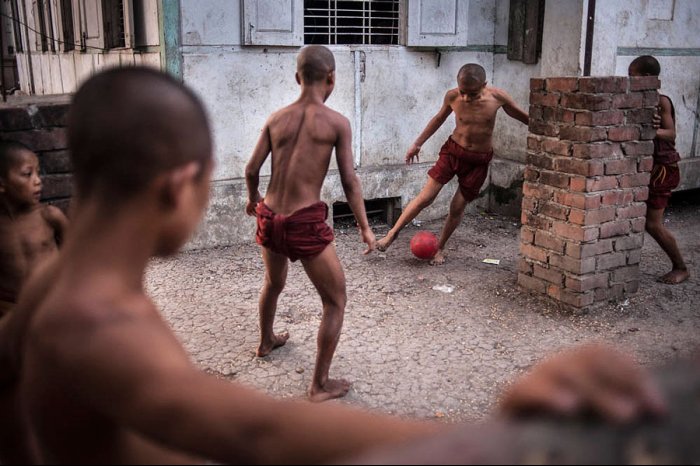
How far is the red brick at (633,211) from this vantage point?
5062 millimetres

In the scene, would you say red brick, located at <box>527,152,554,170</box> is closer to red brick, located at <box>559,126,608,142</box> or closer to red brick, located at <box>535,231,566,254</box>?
red brick, located at <box>559,126,608,142</box>

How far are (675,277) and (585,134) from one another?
5.85 ft

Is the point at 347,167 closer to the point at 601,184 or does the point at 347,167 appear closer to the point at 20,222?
the point at 20,222

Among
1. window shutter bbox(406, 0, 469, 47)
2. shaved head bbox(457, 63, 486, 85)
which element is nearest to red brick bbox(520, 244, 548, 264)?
shaved head bbox(457, 63, 486, 85)

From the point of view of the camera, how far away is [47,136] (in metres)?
3.25

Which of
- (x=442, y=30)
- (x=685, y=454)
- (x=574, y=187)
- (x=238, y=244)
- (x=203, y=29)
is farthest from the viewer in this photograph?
(x=442, y=30)

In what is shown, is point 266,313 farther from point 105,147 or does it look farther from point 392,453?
→ point 392,453

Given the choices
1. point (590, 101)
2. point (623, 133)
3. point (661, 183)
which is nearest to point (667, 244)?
point (661, 183)

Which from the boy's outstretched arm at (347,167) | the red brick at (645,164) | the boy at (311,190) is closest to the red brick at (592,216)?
the red brick at (645,164)

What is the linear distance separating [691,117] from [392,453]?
8.68 metres

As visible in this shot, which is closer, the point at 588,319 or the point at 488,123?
Answer: the point at 588,319

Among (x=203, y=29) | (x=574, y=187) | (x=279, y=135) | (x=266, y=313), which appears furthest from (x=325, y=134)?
(x=203, y=29)

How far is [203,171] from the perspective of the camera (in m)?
1.21

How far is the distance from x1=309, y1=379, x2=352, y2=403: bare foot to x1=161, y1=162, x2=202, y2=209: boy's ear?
286 centimetres
